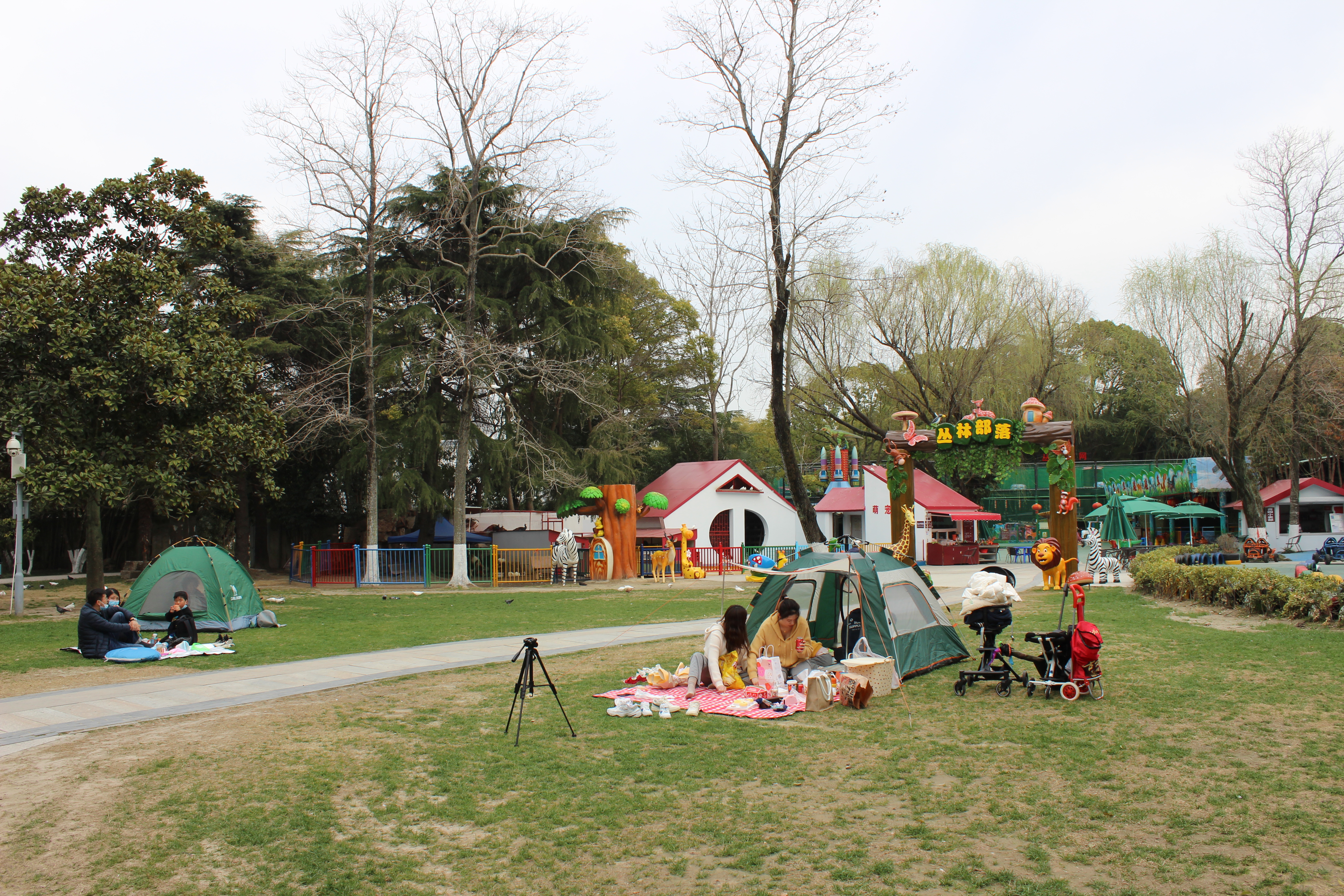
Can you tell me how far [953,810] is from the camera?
5.37 meters

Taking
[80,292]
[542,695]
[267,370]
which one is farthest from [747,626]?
[267,370]

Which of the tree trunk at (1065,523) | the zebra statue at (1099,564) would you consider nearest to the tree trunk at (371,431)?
the tree trunk at (1065,523)

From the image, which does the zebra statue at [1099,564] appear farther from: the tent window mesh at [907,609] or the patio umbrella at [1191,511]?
the tent window mesh at [907,609]

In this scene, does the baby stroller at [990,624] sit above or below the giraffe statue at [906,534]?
below

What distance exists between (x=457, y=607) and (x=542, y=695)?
1054 centimetres

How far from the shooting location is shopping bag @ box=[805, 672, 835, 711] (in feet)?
26.9

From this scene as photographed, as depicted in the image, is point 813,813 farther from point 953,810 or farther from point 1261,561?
point 1261,561

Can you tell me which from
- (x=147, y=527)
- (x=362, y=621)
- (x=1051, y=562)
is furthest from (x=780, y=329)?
(x=147, y=527)

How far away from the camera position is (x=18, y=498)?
1752cm

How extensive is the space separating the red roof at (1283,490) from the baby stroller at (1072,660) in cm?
3133

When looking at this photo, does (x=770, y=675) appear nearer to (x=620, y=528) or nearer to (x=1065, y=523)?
(x=1065, y=523)

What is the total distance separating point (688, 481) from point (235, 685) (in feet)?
77.5

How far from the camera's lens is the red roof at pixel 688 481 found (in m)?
31.4

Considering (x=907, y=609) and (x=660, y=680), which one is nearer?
(x=660, y=680)
